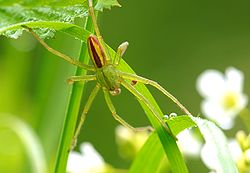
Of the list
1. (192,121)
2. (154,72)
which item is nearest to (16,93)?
(192,121)

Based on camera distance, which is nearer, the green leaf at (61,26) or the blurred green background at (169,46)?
the green leaf at (61,26)

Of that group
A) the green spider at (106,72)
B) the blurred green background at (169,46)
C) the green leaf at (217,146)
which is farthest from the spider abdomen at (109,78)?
the blurred green background at (169,46)

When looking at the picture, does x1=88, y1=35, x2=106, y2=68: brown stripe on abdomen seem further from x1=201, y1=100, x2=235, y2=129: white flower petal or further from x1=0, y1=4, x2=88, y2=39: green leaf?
x1=201, y1=100, x2=235, y2=129: white flower petal

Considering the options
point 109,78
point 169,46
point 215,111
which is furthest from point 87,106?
point 169,46

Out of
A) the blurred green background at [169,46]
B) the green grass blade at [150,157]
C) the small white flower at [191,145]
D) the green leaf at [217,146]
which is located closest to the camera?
the green leaf at [217,146]

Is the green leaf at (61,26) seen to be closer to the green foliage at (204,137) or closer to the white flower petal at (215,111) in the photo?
the green foliage at (204,137)

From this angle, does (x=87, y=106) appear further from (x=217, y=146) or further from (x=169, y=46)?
(x=169, y=46)
